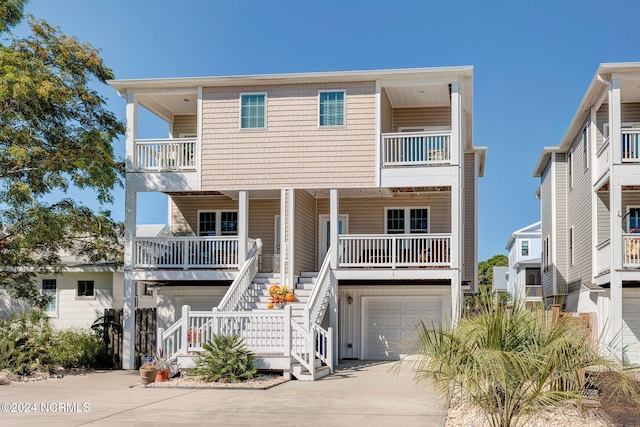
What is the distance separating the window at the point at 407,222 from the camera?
71.9 ft

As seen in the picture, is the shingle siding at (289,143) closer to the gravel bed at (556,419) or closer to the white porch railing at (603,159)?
the white porch railing at (603,159)

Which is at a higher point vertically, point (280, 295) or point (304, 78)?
point (304, 78)

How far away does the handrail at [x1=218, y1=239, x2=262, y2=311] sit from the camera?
694 inches

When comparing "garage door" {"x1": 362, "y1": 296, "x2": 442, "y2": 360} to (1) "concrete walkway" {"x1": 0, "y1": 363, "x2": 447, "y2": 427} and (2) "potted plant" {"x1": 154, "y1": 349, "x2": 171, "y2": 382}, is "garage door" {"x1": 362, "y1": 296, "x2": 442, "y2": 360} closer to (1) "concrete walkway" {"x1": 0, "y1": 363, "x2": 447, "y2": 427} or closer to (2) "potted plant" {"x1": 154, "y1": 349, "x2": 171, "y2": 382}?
(1) "concrete walkway" {"x1": 0, "y1": 363, "x2": 447, "y2": 427}

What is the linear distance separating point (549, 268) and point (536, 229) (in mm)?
29715

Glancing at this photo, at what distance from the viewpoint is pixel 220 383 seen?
46.1 feet

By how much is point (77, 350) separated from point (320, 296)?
6.41 meters

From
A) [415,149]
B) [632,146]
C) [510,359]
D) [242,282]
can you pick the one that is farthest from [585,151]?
[510,359]

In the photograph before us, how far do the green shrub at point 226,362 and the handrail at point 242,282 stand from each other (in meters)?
2.15

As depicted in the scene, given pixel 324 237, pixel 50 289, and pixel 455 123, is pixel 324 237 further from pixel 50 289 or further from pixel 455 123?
pixel 50 289

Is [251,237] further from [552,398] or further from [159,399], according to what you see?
[552,398]

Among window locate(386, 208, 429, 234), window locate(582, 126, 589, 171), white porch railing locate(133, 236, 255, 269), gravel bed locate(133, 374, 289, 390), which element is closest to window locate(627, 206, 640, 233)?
window locate(582, 126, 589, 171)

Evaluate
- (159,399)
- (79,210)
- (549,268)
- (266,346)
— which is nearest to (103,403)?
(159,399)

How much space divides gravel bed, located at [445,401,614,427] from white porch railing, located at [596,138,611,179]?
10.4 meters
